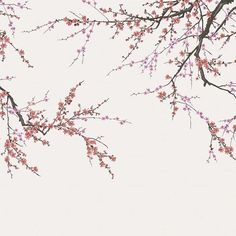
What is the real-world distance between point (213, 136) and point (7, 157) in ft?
8.57

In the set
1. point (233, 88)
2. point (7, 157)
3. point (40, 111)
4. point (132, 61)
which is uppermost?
point (132, 61)

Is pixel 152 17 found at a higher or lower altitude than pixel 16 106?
higher

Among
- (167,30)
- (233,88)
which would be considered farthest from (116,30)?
(233,88)

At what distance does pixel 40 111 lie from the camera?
16.4 feet

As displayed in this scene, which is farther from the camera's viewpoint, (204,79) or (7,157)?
(204,79)

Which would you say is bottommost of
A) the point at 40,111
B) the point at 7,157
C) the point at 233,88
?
the point at 7,157

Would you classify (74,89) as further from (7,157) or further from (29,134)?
(7,157)

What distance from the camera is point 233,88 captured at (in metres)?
5.65

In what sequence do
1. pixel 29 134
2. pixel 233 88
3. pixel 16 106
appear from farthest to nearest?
1. pixel 233 88
2. pixel 16 106
3. pixel 29 134

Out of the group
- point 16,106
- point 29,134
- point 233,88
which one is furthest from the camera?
point 233,88

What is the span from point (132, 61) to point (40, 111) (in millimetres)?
1464

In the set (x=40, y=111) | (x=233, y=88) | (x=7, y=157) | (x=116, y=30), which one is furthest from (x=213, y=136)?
(x=7, y=157)

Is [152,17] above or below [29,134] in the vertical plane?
above

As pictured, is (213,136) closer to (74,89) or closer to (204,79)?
(204,79)
